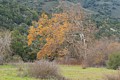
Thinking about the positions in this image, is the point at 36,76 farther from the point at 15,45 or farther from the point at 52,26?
the point at 15,45

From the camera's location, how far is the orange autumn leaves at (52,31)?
38.3m

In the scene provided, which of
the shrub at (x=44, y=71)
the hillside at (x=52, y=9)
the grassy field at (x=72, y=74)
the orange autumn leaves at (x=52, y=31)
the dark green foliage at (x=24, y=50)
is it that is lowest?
the hillside at (x=52, y=9)

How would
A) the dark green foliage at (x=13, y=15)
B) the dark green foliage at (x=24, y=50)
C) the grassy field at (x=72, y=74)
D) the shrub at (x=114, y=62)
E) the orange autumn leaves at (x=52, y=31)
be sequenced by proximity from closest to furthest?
the grassy field at (x=72, y=74) < the shrub at (x=114, y=62) < the orange autumn leaves at (x=52, y=31) < the dark green foliage at (x=24, y=50) < the dark green foliage at (x=13, y=15)

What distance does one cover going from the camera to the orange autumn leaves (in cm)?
3834

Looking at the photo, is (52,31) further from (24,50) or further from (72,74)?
(72,74)

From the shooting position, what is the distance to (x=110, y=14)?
119 meters

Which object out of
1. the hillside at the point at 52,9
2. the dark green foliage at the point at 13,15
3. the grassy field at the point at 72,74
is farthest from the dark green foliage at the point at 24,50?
the grassy field at the point at 72,74

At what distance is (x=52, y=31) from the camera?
3897 centimetres

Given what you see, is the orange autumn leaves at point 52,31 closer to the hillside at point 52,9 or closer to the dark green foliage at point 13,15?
the dark green foliage at point 13,15

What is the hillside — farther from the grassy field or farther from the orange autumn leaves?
the grassy field

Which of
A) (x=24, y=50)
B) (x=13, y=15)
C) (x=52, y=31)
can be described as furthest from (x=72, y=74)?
(x=13, y=15)

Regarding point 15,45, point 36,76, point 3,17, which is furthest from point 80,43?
point 3,17

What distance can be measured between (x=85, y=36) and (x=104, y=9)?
83.1 m

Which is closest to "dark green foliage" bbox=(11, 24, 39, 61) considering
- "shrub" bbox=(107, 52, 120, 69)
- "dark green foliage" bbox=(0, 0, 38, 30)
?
"shrub" bbox=(107, 52, 120, 69)
